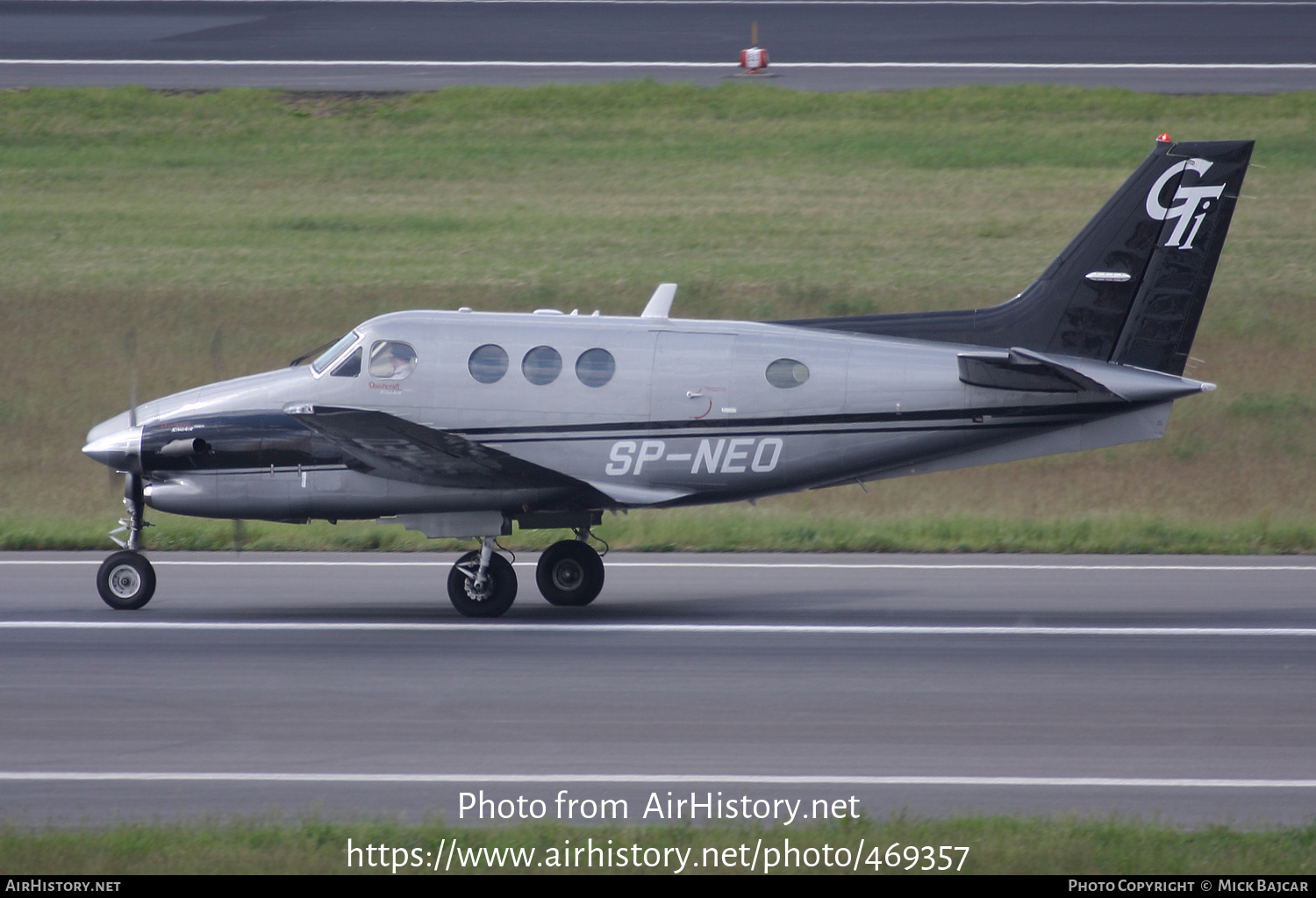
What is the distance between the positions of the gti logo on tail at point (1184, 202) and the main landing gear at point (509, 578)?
6102mm

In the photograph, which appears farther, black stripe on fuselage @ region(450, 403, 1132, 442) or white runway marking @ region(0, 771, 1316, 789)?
black stripe on fuselage @ region(450, 403, 1132, 442)

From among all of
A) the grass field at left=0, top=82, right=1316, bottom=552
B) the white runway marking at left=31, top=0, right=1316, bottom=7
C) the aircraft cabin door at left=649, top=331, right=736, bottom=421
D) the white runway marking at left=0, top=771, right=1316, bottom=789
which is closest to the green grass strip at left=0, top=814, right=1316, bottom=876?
the white runway marking at left=0, top=771, right=1316, bottom=789

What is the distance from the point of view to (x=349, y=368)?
535 inches

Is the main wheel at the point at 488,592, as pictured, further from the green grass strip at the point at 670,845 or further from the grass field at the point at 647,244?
the green grass strip at the point at 670,845

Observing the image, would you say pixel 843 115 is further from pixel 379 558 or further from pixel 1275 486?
pixel 379 558

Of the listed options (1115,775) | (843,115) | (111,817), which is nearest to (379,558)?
(111,817)

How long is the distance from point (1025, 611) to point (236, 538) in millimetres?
9620

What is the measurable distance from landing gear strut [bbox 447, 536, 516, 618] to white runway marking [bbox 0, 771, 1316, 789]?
464cm

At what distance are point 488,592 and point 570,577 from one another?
0.96m

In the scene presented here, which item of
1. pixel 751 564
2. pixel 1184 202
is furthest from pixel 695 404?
pixel 1184 202

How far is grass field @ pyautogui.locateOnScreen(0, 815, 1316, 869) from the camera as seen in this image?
6.95 metres

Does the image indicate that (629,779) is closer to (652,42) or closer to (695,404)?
(695,404)

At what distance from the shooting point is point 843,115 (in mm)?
34125

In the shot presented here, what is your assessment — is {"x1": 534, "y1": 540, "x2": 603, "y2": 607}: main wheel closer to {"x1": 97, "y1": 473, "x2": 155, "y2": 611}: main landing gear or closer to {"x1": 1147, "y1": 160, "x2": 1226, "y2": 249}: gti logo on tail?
{"x1": 97, "y1": 473, "x2": 155, "y2": 611}: main landing gear
